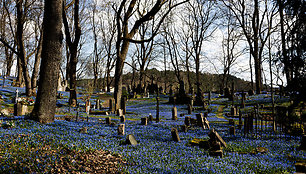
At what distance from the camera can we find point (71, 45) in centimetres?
2016

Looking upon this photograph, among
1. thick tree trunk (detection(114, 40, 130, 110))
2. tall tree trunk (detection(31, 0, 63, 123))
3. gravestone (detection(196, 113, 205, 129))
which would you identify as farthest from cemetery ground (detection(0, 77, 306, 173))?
thick tree trunk (detection(114, 40, 130, 110))

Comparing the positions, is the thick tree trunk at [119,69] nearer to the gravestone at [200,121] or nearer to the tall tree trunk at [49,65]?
the tall tree trunk at [49,65]

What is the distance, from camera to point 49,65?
9.72 m

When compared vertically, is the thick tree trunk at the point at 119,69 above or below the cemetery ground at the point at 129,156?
above

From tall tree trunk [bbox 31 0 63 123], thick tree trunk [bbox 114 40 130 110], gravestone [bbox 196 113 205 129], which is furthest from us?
thick tree trunk [bbox 114 40 130 110]

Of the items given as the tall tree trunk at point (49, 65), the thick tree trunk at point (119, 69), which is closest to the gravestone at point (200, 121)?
the tall tree trunk at point (49, 65)

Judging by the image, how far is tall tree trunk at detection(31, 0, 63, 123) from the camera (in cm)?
938

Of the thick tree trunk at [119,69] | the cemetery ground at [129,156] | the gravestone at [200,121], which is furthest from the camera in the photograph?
the thick tree trunk at [119,69]

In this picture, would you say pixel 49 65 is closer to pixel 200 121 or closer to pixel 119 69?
pixel 200 121

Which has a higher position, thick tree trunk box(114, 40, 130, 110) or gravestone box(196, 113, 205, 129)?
thick tree trunk box(114, 40, 130, 110)

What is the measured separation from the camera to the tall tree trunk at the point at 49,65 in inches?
369

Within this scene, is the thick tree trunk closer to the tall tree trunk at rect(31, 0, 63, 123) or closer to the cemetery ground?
the tall tree trunk at rect(31, 0, 63, 123)

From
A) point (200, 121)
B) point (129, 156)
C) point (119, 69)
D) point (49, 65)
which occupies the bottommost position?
point (129, 156)

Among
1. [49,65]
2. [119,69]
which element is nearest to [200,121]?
[49,65]
